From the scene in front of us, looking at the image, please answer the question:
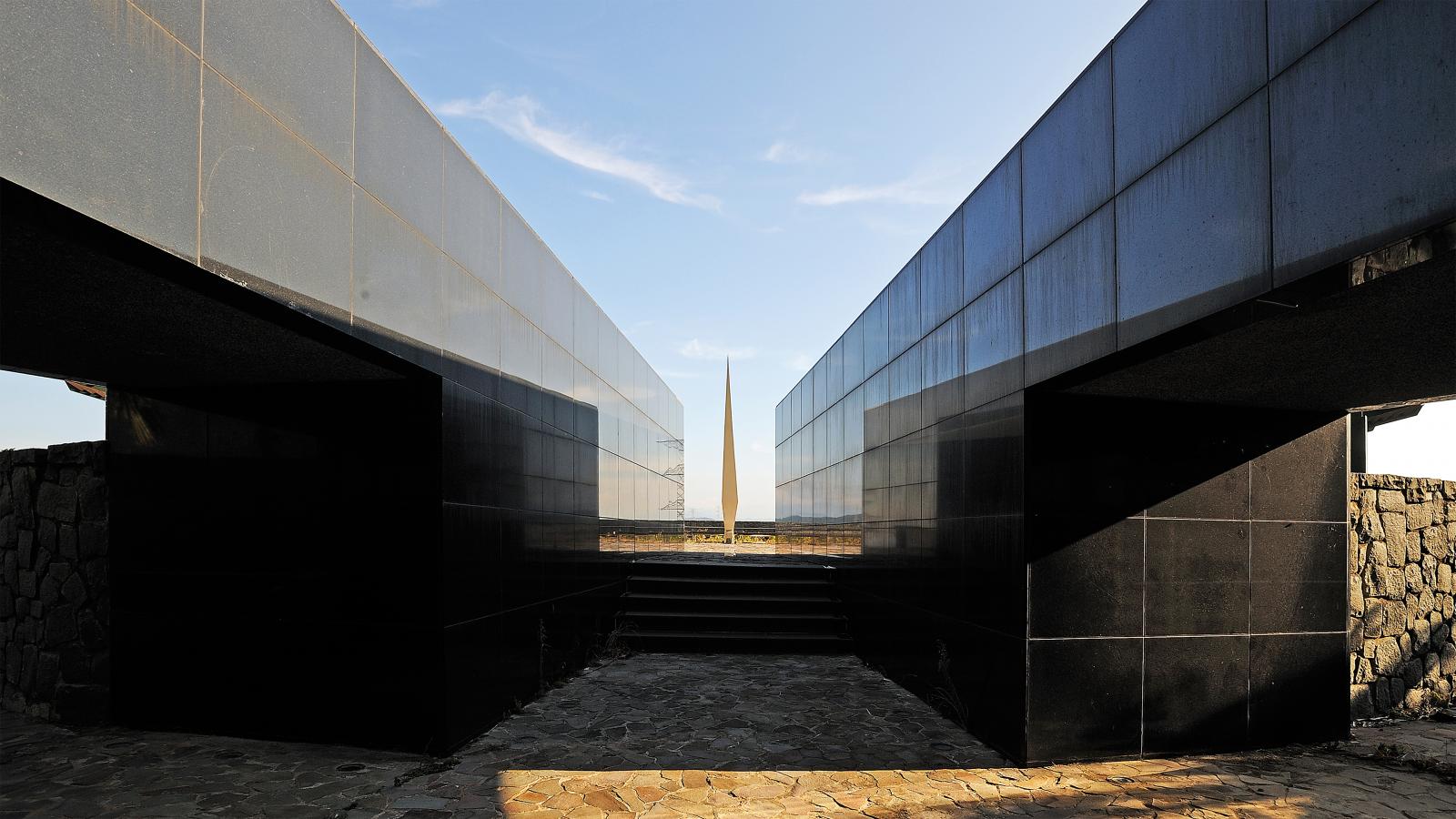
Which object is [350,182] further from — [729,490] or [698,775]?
[729,490]

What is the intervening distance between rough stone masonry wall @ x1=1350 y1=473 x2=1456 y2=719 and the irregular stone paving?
17.8 inches

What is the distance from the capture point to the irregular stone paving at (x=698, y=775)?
5691 millimetres

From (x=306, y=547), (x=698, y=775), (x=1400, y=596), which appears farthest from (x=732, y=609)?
(x=1400, y=596)

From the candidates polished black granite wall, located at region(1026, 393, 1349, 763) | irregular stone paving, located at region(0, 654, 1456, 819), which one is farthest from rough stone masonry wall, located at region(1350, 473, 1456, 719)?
polished black granite wall, located at region(1026, 393, 1349, 763)

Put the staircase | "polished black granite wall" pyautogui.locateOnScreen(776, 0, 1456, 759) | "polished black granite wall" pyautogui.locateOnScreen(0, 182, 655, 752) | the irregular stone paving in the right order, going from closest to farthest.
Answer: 1. "polished black granite wall" pyautogui.locateOnScreen(776, 0, 1456, 759)
2. the irregular stone paving
3. "polished black granite wall" pyautogui.locateOnScreen(0, 182, 655, 752)
4. the staircase

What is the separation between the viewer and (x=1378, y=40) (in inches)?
136

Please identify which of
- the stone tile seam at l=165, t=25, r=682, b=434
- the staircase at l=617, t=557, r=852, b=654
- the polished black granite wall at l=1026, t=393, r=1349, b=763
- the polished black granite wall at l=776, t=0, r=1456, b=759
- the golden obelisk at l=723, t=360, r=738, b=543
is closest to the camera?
the polished black granite wall at l=776, t=0, r=1456, b=759

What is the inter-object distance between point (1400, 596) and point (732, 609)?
822 centimetres

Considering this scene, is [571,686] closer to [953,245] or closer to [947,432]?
[947,432]

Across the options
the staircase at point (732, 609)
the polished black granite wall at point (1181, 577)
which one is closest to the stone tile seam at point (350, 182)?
the polished black granite wall at point (1181, 577)

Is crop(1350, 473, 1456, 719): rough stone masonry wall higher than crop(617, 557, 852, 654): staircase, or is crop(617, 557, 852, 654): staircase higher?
crop(1350, 473, 1456, 719): rough stone masonry wall

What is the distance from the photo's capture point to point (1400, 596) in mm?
8539

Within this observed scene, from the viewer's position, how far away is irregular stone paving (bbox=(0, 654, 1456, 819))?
569cm

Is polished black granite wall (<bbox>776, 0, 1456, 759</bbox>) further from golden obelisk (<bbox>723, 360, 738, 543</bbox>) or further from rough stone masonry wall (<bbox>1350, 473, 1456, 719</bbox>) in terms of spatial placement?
golden obelisk (<bbox>723, 360, 738, 543</bbox>)
